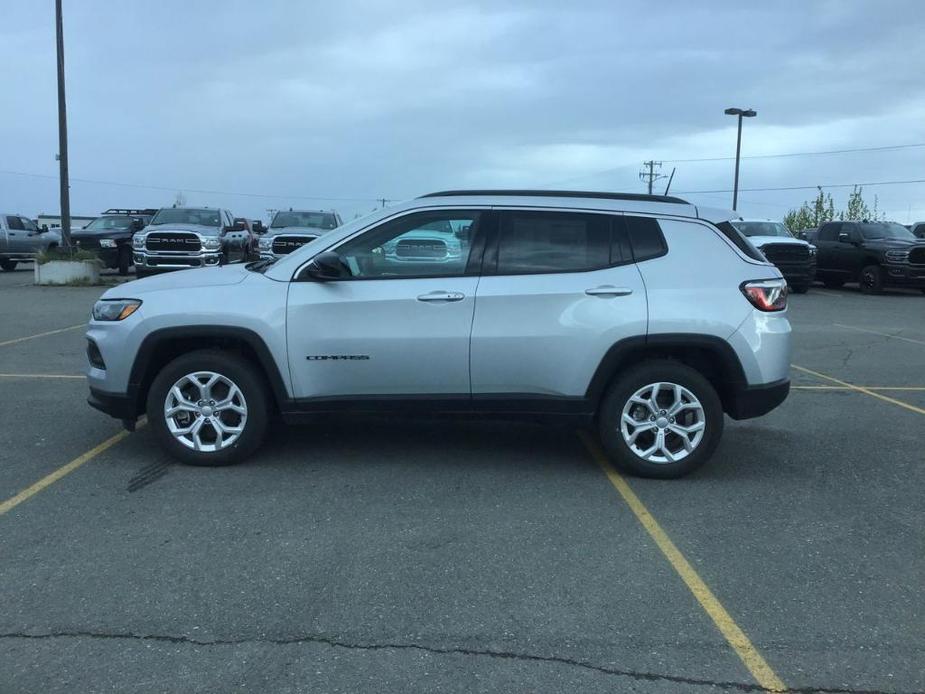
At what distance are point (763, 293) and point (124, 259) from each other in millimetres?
22514

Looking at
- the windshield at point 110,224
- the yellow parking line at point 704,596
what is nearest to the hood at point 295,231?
the windshield at point 110,224

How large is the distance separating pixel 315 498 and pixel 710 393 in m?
2.65

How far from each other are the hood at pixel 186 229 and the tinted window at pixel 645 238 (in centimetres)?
1519

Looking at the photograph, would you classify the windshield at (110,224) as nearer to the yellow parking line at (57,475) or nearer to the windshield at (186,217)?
the windshield at (186,217)

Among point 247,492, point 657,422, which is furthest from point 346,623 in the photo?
point 657,422

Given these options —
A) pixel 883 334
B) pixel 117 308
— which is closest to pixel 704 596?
pixel 117 308

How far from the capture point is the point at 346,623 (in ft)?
11.7

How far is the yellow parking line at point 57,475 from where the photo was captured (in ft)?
16.1

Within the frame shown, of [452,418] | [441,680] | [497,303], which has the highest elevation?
[497,303]

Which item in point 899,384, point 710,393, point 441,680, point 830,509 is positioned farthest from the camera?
point 899,384

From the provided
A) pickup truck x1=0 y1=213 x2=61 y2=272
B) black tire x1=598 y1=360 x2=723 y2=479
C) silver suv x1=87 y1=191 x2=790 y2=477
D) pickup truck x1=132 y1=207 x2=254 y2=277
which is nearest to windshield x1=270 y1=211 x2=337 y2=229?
pickup truck x1=132 y1=207 x2=254 y2=277

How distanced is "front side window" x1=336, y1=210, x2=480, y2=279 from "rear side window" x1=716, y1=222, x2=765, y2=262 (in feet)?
5.51

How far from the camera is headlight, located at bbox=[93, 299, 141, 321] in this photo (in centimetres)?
552

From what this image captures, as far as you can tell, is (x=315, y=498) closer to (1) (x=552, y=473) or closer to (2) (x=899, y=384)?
(1) (x=552, y=473)
